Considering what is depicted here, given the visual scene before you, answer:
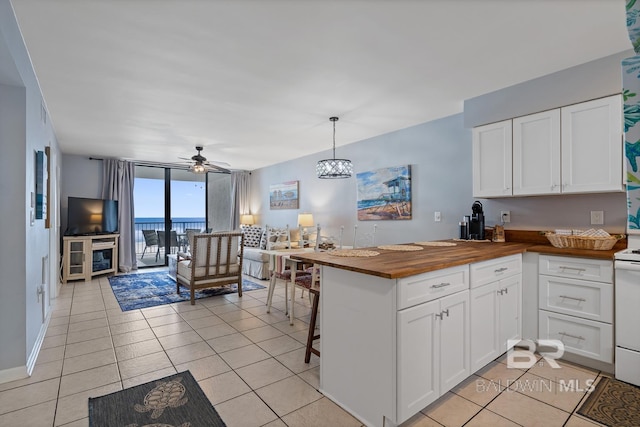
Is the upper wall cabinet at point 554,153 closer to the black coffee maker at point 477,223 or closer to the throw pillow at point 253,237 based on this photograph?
the black coffee maker at point 477,223

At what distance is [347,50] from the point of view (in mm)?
2305

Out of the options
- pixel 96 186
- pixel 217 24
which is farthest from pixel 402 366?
pixel 96 186

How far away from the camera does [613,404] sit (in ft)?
6.22

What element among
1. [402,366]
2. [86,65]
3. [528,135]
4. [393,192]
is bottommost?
[402,366]

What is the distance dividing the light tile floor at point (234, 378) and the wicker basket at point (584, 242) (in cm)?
94

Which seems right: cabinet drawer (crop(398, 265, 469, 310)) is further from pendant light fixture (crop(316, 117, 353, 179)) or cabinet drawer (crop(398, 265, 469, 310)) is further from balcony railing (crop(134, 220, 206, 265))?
balcony railing (crop(134, 220, 206, 265))

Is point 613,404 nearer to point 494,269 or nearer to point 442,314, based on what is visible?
point 494,269

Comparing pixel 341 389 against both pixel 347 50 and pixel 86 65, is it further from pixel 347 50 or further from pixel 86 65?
pixel 86 65

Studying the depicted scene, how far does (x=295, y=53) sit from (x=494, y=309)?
8.09ft

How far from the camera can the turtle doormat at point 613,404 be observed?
1.75m

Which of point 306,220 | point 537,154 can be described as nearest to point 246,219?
point 306,220

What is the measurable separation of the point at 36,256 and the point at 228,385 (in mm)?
2142

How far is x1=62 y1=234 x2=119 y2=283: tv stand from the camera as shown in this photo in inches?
212

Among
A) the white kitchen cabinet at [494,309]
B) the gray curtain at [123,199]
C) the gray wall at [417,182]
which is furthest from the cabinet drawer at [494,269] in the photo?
the gray curtain at [123,199]
